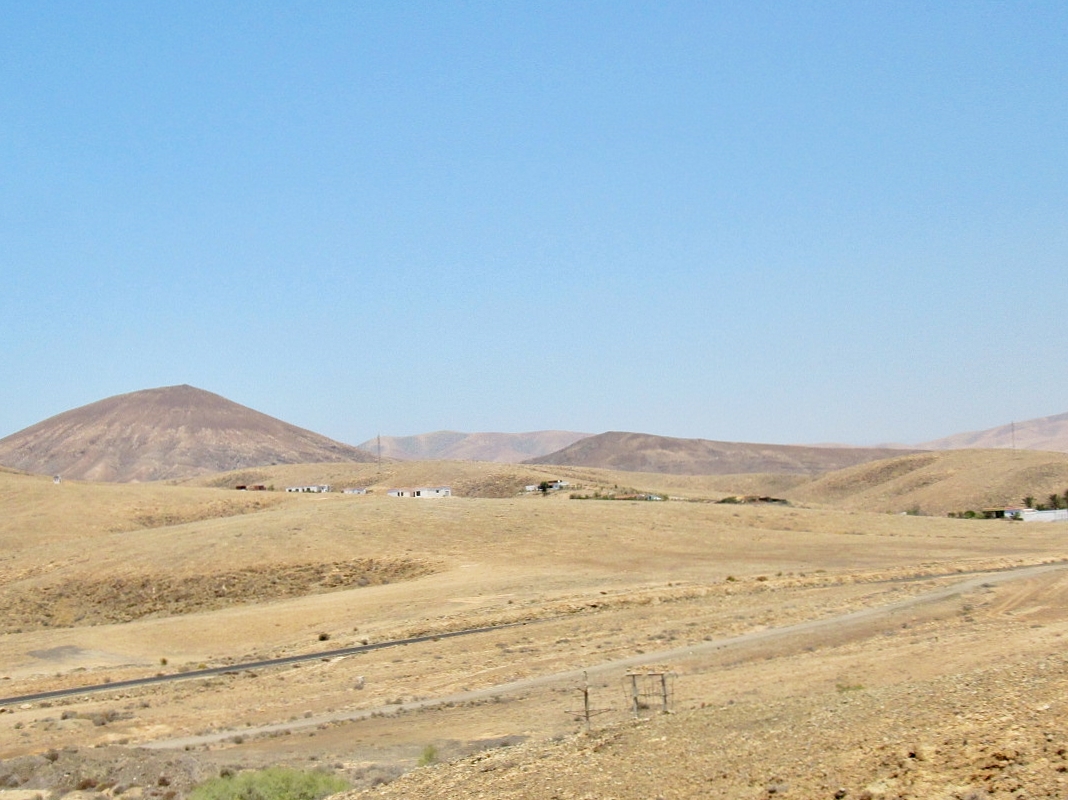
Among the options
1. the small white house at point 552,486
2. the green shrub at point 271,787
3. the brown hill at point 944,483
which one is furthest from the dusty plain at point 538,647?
the brown hill at point 944,483

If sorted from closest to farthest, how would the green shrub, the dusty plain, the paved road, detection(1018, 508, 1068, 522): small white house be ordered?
the dusty plain
the green shrub
the paved road
detection(1018, 508, 1068, 522): small white house

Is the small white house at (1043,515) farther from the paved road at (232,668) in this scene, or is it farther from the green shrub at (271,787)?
the green shrub at (271,787)

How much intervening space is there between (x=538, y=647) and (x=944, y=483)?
359 feet

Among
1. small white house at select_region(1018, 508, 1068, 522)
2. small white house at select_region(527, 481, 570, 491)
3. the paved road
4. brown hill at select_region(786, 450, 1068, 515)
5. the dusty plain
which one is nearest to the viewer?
the dusty plain

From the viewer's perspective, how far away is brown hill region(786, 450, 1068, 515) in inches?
4774

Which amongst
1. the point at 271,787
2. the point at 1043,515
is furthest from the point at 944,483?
the point at 271,787

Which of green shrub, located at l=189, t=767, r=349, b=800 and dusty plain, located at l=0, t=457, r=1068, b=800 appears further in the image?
green shrub, located at l=189, t=767, r=349, b=800

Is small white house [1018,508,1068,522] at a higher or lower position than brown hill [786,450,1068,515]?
lower

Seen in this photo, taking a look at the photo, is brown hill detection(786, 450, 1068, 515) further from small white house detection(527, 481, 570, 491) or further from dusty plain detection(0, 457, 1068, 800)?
dusty plain detection(0, 457, 1068, 800)

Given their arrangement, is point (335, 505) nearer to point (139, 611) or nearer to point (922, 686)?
point (139, 611)

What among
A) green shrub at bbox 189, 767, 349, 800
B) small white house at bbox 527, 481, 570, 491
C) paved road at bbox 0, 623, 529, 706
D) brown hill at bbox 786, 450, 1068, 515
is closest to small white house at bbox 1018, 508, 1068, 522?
brown hill at bbox 786, 450, 1068, 515

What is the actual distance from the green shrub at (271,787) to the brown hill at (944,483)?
362 feet

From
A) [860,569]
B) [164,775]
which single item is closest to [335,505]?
[860,569]

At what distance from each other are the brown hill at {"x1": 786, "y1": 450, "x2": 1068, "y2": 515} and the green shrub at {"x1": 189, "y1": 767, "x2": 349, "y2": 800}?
110412 mm
